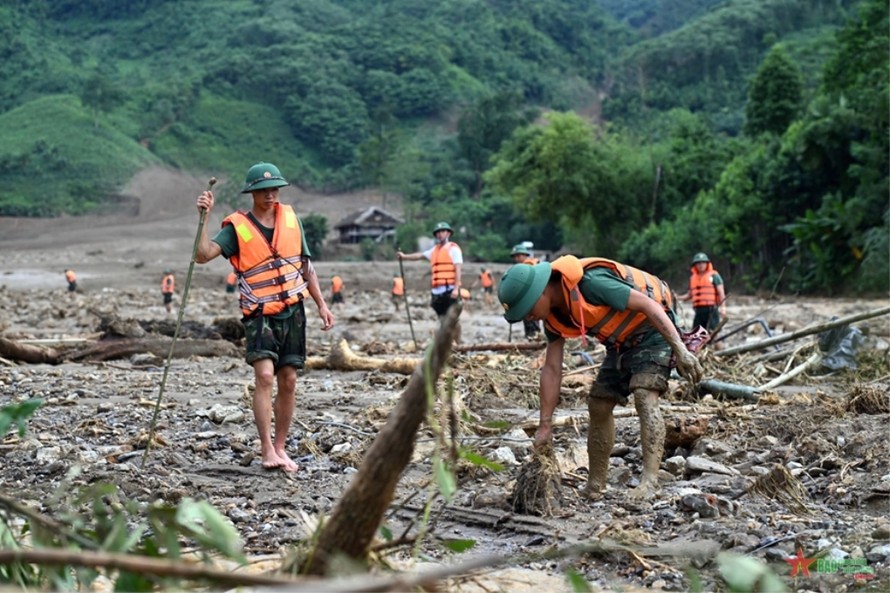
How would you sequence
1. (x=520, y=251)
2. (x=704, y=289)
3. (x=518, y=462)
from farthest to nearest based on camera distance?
1. (x=704, y=289)
2. (x=520, y=251)
3. (x=518, y=462)

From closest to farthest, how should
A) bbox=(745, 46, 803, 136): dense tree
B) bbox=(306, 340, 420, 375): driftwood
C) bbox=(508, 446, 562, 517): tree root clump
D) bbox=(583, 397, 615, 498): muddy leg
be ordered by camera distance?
bbox=(508, 446, 562, 517): tree root clump
bbox=(583, 397, 615, 498): muddy leg
bbox=(306, 340, 420, 375): driftwood
bbox=(745, 46, 803, 136): dense tree

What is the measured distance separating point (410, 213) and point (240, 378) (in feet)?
175

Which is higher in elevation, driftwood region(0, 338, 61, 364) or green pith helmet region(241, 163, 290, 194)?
green pith helmet region(241, 163, 290, 194)

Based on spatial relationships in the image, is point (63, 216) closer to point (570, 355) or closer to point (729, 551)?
point (570, 355)

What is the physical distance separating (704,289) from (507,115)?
6204 centimetres

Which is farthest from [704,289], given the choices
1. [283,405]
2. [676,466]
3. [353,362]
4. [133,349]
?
A: [283,405]

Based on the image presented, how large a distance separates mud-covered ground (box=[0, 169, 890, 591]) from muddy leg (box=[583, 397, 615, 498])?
92mm

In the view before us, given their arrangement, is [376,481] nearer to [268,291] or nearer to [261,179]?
[268,291]

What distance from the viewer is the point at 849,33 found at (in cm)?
3622

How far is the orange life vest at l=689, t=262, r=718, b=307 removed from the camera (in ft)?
48.2

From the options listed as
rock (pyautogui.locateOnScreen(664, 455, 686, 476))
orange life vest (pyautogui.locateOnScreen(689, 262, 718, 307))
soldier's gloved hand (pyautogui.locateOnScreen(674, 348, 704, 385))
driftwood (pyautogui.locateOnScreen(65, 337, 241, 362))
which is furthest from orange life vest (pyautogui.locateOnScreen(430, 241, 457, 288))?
soldier's gloved hand (pyautogui.locateOnScreen(674, 348, 704, 385))

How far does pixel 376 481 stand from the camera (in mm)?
2859

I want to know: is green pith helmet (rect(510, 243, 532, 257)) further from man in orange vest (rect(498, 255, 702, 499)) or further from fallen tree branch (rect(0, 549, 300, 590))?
fallen tree branch (rect(0, 549, 300, 590))

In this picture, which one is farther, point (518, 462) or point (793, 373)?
point (793, 373)
